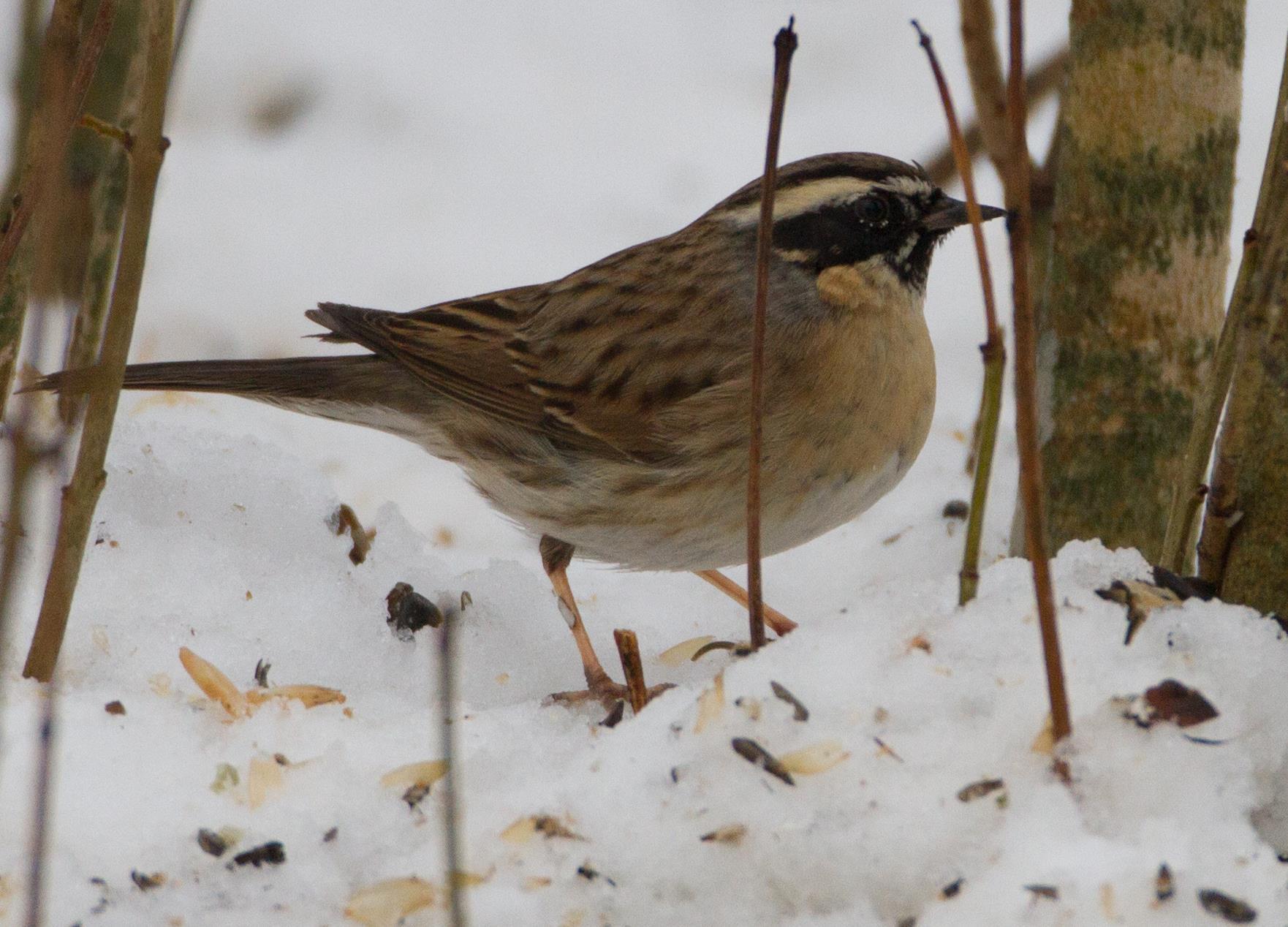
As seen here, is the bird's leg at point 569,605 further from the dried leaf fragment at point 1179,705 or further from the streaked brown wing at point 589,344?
the dried leaf fragment at point 1179,705

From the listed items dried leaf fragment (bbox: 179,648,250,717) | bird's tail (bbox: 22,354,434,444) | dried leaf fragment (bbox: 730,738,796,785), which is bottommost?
dried leaf fragment (bbox: 179,648,250,717)

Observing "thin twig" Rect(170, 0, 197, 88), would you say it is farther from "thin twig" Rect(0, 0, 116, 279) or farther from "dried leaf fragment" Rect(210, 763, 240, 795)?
"dried leaf fragment" Rect(210, 763, 240, 795)

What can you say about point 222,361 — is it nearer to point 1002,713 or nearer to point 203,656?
point 203,656

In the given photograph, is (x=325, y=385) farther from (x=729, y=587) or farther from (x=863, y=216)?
(x=863, y=216)

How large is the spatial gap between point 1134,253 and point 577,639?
1739 mm

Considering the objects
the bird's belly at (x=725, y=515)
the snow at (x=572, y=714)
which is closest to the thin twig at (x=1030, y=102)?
the snow at (x=572, y=714)

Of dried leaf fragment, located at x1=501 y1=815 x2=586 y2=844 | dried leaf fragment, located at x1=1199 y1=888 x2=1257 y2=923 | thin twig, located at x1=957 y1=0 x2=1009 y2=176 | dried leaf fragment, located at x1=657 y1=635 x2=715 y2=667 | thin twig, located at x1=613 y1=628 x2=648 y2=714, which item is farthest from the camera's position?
dried leaf fragment, located at x1=657 y1=635 x2=715 y2=667

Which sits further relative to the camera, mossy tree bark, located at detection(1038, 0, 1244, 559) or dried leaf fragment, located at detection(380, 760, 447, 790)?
mossy tree bark, located at detection(1038, 0, 1244, 559)

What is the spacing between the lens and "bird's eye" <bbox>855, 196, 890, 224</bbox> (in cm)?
403

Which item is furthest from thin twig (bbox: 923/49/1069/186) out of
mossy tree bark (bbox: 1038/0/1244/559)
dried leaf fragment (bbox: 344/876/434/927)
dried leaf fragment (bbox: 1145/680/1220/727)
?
dried leaf fragment (bbox: 344/876/434/927)

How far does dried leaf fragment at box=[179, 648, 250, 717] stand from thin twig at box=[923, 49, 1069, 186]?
356cm

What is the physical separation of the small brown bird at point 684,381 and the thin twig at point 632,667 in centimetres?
18

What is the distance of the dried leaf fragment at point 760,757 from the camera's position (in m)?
2.49

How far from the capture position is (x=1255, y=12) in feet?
27.6
